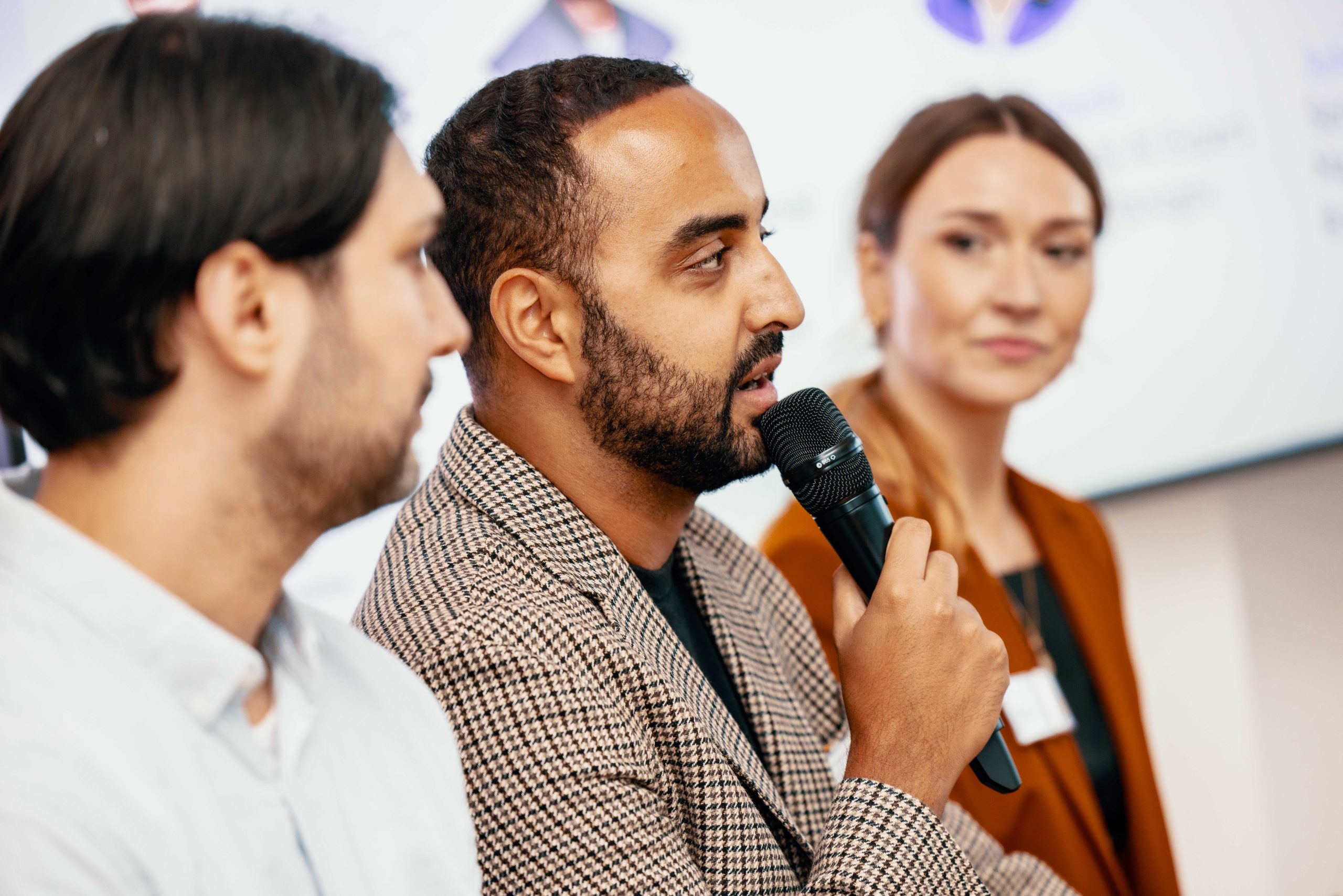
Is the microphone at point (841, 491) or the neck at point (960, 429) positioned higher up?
the neck at point (960, 429)

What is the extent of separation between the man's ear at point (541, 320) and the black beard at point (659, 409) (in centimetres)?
1

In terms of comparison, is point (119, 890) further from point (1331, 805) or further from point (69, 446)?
point (1331, 805)

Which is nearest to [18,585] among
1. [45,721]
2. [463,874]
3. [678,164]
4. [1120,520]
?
[45,721]

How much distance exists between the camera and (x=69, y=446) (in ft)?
2.22

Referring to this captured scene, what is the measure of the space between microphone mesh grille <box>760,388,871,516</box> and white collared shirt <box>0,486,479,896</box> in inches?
17.3

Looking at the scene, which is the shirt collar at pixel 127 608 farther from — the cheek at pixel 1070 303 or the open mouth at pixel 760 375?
the cheek at pixel 1070 303

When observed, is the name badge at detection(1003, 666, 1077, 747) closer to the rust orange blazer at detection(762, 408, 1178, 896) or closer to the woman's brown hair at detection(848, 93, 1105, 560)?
the rust orange blazer at detection(762, 408, 1178, 896)

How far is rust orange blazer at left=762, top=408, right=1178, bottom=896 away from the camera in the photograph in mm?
1563

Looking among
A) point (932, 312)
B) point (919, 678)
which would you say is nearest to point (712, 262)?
point (919, 678)

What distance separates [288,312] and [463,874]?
379mm

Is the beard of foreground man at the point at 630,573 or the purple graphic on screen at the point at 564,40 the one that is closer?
the beard of foreground man at the point at 630,573

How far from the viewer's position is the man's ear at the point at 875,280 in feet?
6.16

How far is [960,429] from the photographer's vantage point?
6.01ft

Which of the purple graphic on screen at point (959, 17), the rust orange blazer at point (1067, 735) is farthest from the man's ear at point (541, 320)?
the purple graphic on screen at point (959, 17)
